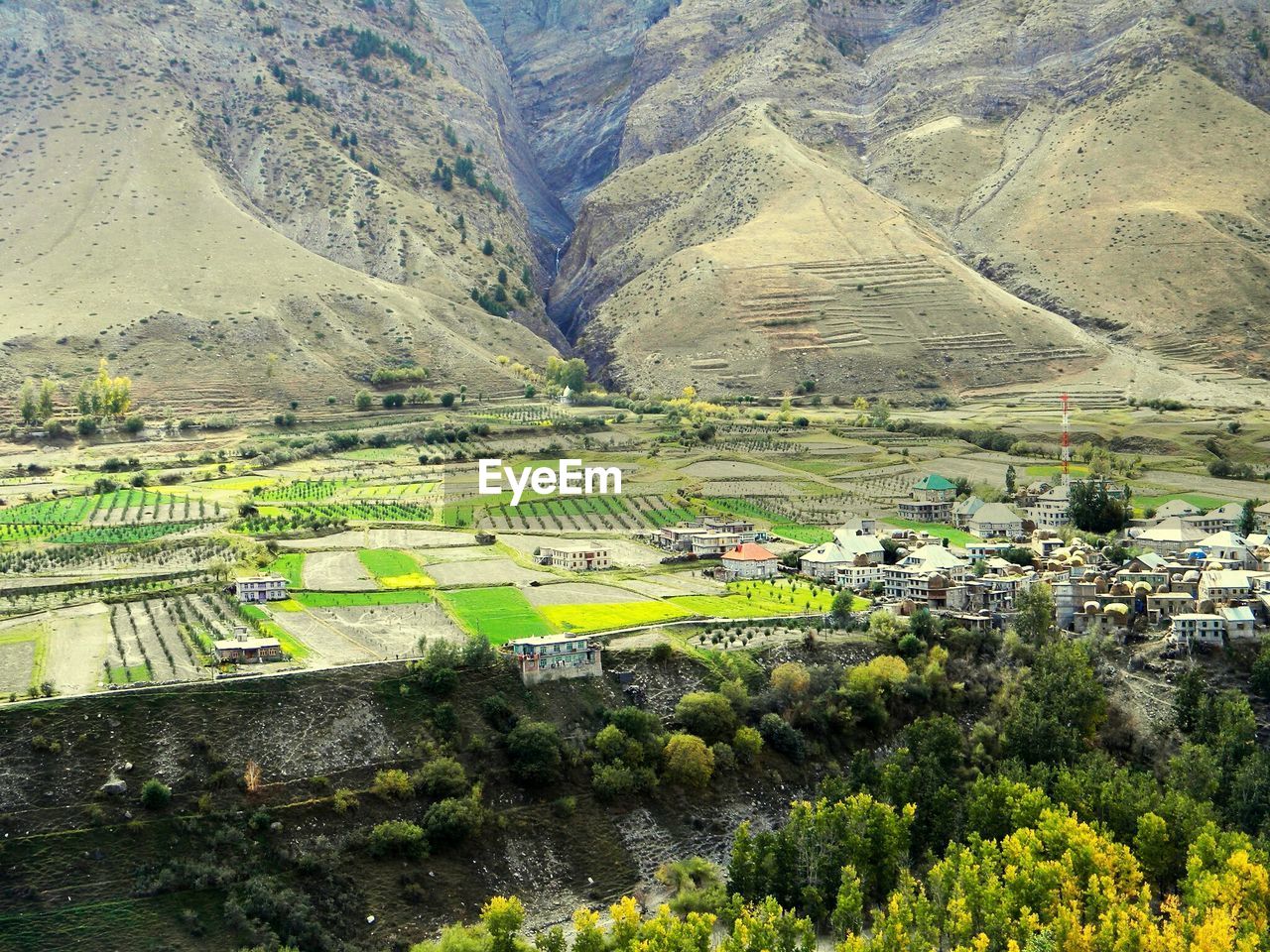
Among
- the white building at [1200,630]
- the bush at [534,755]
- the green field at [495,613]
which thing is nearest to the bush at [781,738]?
the bush at [534,755]

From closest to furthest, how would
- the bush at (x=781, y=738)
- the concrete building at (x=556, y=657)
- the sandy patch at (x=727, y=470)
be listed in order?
the concrete building at (x=556, y=657) < the bush at (x=781, y=738) < the sandy patch at (x=727, y=470)

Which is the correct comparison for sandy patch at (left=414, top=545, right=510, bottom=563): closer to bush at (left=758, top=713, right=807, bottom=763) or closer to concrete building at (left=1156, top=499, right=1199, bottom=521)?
bush at (left=758, top=713, right=807, bottom=763)

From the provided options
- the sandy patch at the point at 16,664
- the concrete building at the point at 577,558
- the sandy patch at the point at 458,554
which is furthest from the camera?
the sandy patch at the point at 458,554

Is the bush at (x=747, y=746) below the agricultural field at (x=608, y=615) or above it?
below

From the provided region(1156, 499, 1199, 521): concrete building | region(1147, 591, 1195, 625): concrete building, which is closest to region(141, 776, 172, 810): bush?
region(1147, 591, 1195, 625): concrete building

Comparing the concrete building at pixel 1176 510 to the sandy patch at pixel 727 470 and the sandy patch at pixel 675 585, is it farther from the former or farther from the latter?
the sandy patch at pixel 675 585

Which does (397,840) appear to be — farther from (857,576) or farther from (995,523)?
(995,523)
